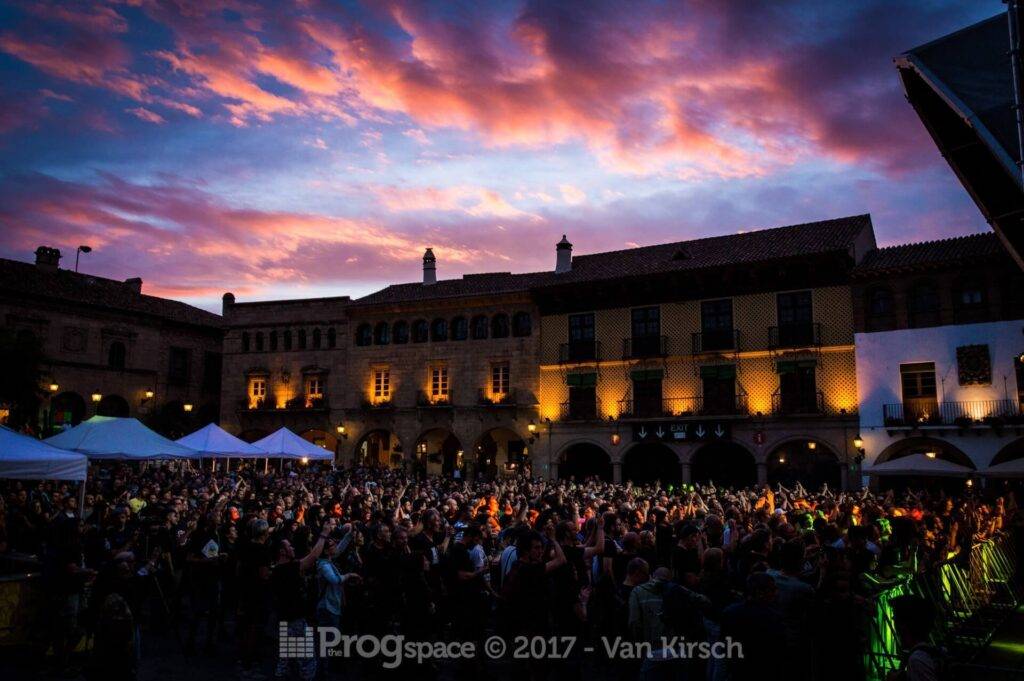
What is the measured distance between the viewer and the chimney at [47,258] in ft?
137

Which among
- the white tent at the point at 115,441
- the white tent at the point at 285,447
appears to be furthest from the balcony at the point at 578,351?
the white tent at the point at 115,441

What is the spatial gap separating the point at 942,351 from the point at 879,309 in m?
2.77

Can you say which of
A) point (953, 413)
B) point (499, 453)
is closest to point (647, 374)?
point (499, 453)

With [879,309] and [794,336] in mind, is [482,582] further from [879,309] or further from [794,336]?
[879,309]

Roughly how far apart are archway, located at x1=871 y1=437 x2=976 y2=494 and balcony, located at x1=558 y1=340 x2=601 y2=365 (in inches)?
497

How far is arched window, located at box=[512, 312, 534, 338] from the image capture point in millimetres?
36500

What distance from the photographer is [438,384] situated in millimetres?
38188

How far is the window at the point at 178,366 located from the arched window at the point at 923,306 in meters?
40.2

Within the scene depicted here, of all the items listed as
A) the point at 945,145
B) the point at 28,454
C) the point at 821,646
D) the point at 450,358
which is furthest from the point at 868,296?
the point at 28,454

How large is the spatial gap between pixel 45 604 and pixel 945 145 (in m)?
17.2

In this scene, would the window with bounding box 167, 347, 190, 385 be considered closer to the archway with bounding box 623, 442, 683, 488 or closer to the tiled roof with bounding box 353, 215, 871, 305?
the tiled roof with bounding box 353, 215, 871, 305

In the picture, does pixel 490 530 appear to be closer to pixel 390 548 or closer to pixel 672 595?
pixel 390 548

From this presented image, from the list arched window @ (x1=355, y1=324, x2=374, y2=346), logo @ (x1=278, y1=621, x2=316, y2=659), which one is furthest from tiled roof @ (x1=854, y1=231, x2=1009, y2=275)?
logo @ (x1=278, y1=621, x2=316, y2=659)

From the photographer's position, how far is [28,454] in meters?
11.7
